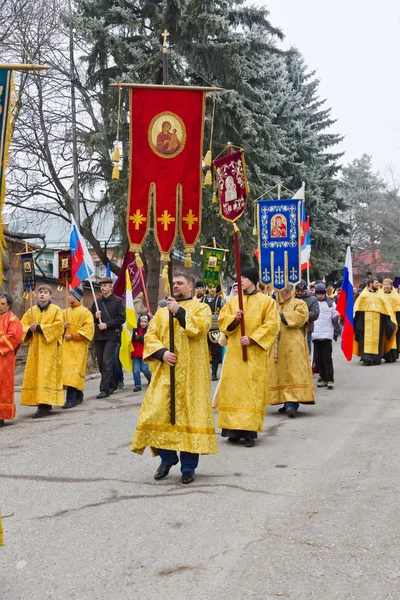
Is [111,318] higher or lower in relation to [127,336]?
higher

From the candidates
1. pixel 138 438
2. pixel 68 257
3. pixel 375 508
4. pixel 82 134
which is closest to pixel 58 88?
pixel 82 134

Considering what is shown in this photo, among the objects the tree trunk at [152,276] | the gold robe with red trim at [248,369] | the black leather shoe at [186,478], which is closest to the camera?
the black leather shoe at [186,478]

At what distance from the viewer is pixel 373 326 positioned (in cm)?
1736

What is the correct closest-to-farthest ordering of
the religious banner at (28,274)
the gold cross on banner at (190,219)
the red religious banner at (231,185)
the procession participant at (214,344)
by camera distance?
1. the gold cross on banner at (190,219)
2. the red religious banner at (231,185)
3. the religious banner at (28,274)
4. the procession participant at (214,344)

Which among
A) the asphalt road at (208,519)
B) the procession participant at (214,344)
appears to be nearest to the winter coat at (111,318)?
the procession participant at (214,344)

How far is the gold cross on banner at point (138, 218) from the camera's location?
712 centimetres

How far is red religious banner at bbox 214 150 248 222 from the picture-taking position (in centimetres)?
840

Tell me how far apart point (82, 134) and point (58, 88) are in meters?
1.44

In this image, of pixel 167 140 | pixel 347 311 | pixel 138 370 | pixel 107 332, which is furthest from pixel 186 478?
pixel 347 311

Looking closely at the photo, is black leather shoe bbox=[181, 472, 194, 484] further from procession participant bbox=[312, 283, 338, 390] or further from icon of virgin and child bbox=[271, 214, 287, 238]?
procession participant bbox=[312, 283, 338, 390]

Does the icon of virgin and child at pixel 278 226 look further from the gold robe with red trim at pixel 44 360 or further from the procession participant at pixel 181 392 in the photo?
the procession participant at pixel 181 392

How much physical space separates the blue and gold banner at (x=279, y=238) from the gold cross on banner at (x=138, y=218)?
13.3 feet

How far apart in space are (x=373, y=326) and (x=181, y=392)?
1181 centimetres

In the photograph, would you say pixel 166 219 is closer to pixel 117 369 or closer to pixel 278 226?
pixel 278 226
